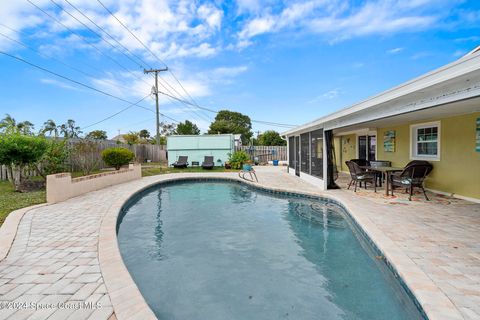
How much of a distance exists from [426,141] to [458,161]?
1.41m

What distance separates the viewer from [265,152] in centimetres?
2117

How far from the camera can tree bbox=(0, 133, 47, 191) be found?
763 centimetres

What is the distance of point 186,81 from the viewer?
900 inches

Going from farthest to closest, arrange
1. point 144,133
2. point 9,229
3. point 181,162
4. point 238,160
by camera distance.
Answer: point 144,133 → point 181,162 → point 238,160 → point 9,229

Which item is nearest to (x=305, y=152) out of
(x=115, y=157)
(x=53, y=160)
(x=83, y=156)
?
(x=53, y=160)

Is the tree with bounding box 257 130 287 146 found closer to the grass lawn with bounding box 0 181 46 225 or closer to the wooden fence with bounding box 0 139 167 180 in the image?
the wooden fence with bounding box 0 139 167 180

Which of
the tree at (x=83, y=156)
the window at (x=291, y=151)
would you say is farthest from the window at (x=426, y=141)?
the tree at (x=83, y=156)

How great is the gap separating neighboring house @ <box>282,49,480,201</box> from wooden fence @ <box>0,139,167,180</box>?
10.8m

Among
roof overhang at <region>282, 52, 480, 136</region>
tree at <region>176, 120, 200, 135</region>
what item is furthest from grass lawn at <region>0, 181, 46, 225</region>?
tree at <region>176, 120, 200, 135</region>

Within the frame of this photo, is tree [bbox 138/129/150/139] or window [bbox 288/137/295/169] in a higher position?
tree [bbox 138/129/150/139]

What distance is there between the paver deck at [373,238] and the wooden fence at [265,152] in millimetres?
15181

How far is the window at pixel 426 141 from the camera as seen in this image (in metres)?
7.09

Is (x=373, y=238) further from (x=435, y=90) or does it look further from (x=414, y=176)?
(x=414, y=176)

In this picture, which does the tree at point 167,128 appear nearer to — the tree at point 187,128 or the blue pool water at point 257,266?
the tree at point 187,128
